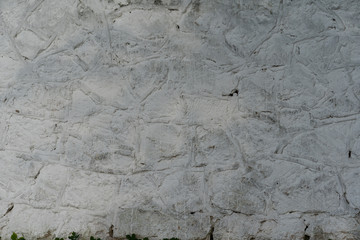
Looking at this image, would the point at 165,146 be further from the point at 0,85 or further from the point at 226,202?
the point at 0,85

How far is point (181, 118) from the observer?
242cm

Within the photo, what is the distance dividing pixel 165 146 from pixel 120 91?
487 mm

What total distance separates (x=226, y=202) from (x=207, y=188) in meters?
0.15

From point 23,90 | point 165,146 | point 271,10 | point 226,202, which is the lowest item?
point 226,202

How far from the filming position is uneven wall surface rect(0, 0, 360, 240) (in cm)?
232

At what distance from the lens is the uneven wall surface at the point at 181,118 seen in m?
2.32

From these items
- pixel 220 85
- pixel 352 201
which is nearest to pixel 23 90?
pixel 220 85

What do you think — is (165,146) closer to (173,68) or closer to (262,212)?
(173,68)

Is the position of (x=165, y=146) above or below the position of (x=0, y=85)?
below

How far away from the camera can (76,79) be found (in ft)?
8.16

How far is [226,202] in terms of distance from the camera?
7.74 ft

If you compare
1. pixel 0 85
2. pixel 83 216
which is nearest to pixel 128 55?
pixel 0 85

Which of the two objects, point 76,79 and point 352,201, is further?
point 76,79

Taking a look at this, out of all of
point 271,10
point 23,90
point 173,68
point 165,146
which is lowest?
point 165,146
